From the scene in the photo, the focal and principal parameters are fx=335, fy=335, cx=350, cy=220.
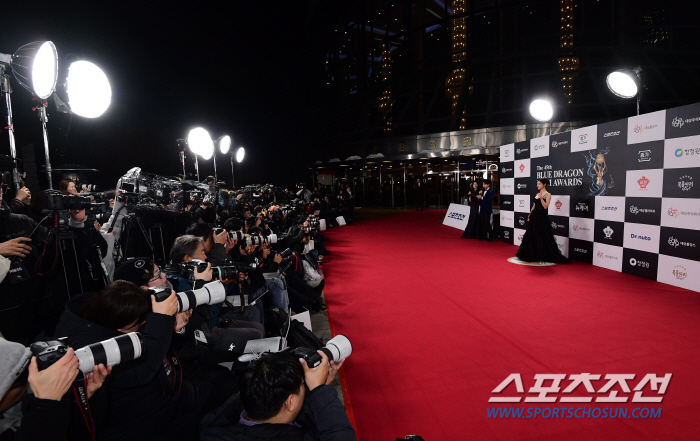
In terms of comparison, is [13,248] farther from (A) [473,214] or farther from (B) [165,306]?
(A) [473,214]

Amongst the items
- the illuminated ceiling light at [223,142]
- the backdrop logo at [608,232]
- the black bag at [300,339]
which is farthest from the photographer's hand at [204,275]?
the illuminated ceiling light at [223,142]

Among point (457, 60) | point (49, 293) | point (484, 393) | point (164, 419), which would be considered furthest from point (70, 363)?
point (457, 60)

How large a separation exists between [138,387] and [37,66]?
10.5ft

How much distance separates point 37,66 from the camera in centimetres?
297

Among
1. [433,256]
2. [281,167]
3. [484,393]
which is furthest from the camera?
[281,167]

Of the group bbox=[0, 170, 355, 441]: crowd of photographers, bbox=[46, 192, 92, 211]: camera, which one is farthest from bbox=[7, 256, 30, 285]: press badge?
bbox=[46, 192, 92, 211]: camera

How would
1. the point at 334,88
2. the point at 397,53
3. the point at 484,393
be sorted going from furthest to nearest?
the point at 334,88, the point at 397,53, the point at 484,393

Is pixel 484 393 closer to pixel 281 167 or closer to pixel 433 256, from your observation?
pixel 433 256

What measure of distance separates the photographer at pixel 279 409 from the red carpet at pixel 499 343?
2.88 feet

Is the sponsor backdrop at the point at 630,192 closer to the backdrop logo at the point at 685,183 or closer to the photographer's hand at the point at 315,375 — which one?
the backdrop logo at the point at 685,183

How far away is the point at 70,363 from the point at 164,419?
67 cm

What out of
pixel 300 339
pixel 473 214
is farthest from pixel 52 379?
pixel 473 214

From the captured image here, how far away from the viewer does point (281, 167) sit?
1519 cm

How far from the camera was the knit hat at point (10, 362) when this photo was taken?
37.7 inches
